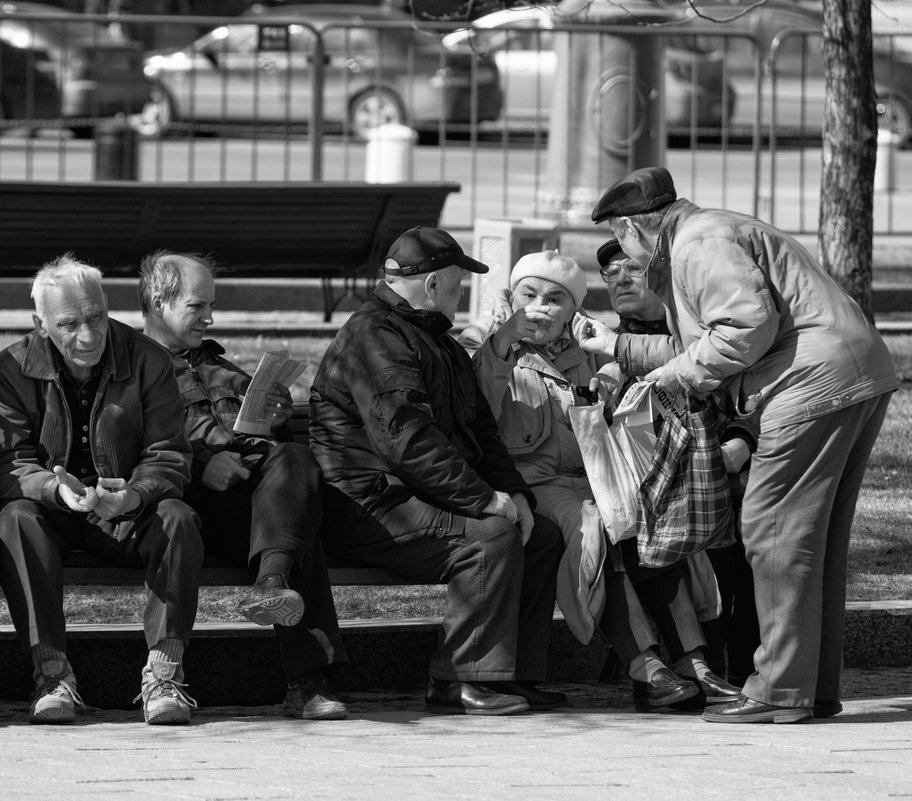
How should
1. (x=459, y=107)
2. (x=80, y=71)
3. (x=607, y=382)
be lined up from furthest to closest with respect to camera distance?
(x=459, y=107)
(x=80, y=71)
(x=607, y=382)

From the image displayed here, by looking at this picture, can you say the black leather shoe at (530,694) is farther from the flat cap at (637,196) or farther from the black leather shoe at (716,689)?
the flat cap at (637,196)

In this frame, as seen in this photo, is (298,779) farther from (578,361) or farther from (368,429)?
(578,361)

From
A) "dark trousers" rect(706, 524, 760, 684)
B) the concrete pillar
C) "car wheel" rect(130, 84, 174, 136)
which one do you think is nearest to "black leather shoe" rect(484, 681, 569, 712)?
"dark trousers" rect(706, 524, 760, 684)

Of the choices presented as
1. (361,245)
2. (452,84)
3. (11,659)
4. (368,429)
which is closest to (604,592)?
(368,429)

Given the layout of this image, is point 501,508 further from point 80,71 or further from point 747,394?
point 80,71

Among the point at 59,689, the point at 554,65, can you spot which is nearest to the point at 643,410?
the point at 59,689

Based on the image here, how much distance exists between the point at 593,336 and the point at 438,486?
0.85m

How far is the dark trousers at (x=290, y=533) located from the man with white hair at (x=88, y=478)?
196 mm

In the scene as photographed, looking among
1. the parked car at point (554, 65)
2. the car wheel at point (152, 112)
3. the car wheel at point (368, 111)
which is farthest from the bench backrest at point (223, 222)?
the car wheel at point (152, 112)

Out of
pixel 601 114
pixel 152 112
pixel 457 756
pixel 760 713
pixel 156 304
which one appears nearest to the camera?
pixel 457 756

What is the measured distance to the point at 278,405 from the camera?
5.79 m

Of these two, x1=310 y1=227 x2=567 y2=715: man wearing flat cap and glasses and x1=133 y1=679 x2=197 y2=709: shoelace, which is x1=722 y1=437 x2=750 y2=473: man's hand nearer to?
x1=310 y1=227 x2=567 y2=715: man wearing flat cap and glasses

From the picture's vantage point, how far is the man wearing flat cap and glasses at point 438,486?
530 cm

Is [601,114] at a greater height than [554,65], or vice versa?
[554,65]
